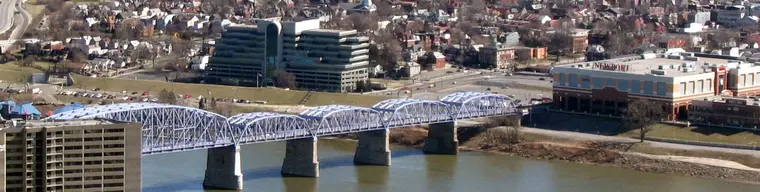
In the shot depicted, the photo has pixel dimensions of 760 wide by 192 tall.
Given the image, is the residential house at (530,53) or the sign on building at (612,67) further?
the residential house at (530,53)

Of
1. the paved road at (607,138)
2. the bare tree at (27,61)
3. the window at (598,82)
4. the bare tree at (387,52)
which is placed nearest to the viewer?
the paved road at (607,138)

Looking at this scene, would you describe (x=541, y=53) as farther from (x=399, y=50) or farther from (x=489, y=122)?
(x=489, y=122)

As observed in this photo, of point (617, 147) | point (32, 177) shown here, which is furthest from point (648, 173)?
point (32, 177)

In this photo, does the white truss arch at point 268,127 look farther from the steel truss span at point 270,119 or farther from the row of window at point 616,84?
the row of window at point 616,84

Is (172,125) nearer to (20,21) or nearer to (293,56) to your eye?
(293,56)

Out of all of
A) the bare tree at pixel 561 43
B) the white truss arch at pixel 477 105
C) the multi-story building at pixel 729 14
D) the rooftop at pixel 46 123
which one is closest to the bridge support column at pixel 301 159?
the white truss arch at pixel 477 105

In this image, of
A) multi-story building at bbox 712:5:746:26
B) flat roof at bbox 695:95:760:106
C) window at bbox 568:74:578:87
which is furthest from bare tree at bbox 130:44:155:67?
multi-story building at bbox 712:5:746:26

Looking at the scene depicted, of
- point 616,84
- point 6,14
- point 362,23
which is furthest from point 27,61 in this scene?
point 616,84
